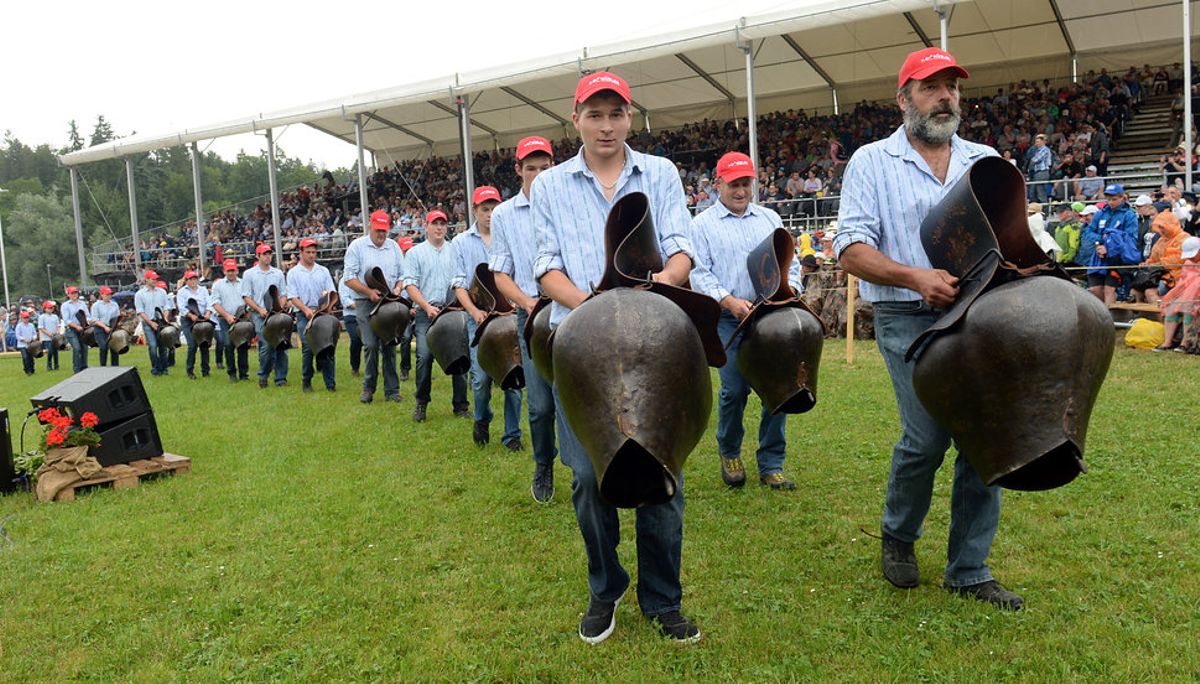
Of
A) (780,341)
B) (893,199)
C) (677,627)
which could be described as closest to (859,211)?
(893,199)

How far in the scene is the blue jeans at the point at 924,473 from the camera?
353cm

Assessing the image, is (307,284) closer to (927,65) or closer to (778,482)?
(778,482)

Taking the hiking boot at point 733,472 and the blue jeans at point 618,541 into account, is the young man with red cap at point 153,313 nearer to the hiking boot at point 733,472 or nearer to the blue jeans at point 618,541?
the hiking boot at point 733,472

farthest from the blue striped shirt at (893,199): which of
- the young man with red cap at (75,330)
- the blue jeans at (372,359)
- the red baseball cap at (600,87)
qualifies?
the young man with red cap at (75,330)

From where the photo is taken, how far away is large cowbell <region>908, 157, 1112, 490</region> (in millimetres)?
2604

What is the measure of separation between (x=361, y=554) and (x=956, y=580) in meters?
2.94

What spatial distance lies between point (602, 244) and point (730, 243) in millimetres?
2496

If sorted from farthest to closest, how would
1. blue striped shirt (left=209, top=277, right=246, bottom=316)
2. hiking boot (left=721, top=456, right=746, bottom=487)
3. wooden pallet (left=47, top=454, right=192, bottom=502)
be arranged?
blue striped shirt (left=209, top=277, right=246, bottom=316) < wooden pallet (left=47, top=454, right=192, bottom=502) < hiking boot (left=721, top=456, right=746, bottom=487)

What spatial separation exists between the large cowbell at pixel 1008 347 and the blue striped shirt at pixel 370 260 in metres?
8.07

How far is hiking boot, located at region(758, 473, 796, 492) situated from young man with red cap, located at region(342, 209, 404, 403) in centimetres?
570

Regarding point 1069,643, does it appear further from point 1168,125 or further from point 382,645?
point 1168,125

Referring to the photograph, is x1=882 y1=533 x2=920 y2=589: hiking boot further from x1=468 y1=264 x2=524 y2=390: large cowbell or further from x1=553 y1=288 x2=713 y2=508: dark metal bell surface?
x1=468 y1=264 x2=524 y2=390: large cowbell

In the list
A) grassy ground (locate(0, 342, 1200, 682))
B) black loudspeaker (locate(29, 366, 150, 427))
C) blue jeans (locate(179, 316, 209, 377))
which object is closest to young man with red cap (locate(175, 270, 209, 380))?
blue jeans (locate(179, 316, 209, 377))

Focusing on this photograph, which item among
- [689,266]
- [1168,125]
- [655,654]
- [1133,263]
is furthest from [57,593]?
[1168,125]
